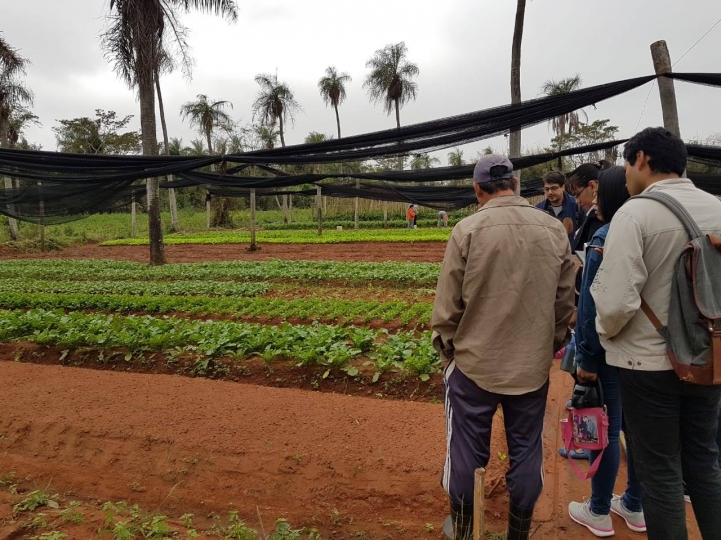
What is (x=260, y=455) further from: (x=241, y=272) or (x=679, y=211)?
(x=241, y=272)

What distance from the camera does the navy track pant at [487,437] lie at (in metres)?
2.08

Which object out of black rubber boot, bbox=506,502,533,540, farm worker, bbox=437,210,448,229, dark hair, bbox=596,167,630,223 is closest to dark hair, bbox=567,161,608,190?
dark hair, bbox=596,167,630,223

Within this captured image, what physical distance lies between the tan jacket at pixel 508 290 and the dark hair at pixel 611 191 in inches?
21.1

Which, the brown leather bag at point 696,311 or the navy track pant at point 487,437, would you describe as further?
the navy track pant at point 487,437

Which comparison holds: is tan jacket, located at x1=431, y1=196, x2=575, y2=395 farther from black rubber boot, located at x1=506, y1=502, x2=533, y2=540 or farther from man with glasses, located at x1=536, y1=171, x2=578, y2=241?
man with glasses, located at x1=536, y1=171, x2=578, y2=241

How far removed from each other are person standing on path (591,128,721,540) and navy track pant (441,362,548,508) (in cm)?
40

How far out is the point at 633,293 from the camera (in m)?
1.79

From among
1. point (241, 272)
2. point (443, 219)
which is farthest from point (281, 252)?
point (443, 219)

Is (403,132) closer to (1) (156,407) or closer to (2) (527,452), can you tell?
(1) (156,407)

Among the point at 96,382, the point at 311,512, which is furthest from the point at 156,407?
the point at 311,512

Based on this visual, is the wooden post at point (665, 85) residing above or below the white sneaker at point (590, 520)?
above

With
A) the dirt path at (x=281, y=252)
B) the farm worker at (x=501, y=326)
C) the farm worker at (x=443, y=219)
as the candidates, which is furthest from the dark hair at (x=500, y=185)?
the farm worker at (x=443, y=219)

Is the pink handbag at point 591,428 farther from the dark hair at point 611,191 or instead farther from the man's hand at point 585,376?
the dark hair at point 611,191

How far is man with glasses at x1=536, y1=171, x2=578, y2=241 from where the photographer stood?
4.56m
